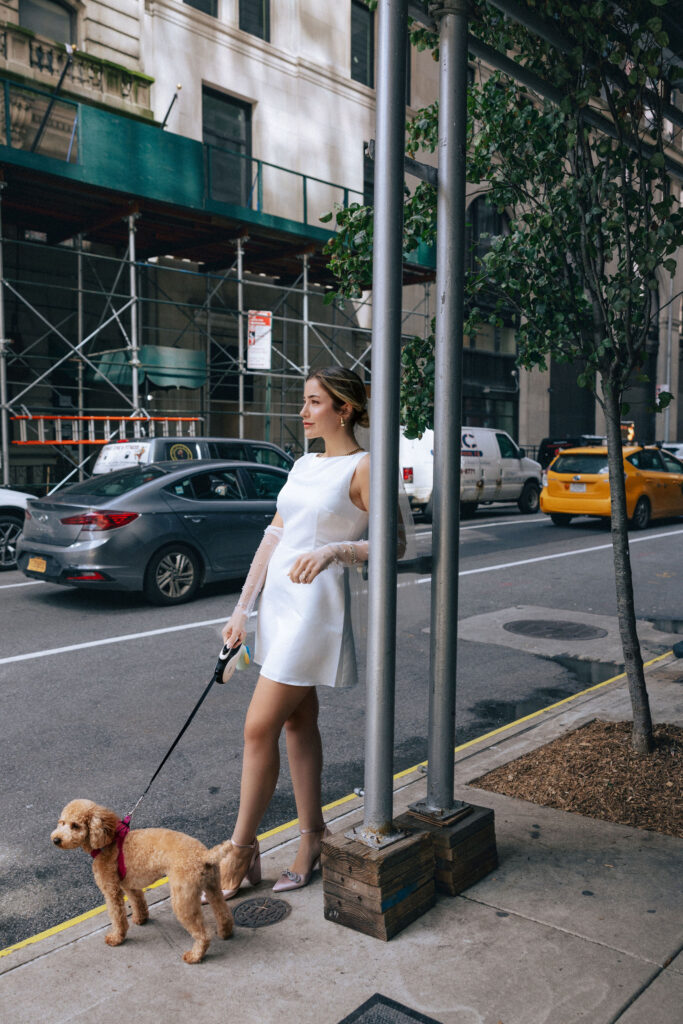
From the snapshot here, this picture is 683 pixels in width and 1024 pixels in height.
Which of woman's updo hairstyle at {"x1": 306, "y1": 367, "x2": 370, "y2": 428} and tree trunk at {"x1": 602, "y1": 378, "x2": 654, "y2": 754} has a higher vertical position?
woman's updo hairstyle at {"x1": 306, "y1": 367, "x2": 370, "y2": 428}

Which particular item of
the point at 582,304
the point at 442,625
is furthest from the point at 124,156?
the point at 442,625

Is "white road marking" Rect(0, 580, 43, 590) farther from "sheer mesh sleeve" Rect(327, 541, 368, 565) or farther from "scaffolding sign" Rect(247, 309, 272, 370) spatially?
"scaffolding sign" Rect(247, 309, 272, 370)

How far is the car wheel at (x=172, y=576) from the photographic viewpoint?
9328 mm

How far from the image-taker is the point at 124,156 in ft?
57.2

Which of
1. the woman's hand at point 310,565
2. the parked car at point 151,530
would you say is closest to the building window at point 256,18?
the parked car at point 151,530

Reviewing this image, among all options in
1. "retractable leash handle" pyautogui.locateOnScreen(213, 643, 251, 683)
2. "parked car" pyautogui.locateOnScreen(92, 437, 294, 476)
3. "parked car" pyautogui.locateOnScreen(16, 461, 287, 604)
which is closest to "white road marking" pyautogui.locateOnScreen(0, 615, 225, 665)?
"parked car" pyautogui.locateOnScreen(16, 461, 287, 604)

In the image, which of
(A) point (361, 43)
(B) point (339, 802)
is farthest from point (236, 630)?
(A) point (361, 43)

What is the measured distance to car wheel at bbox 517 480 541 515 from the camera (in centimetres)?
2161

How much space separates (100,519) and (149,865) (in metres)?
6.51

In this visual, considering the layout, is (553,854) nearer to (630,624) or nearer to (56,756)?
(630,624)

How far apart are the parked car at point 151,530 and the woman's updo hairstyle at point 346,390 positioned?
19.9 feet

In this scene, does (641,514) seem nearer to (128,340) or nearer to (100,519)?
(128,340)

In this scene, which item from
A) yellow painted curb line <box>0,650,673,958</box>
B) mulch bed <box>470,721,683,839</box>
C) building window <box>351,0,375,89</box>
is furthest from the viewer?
building window <box>351,0,375,89</box>

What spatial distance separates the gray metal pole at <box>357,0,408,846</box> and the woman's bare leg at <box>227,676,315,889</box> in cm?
35
